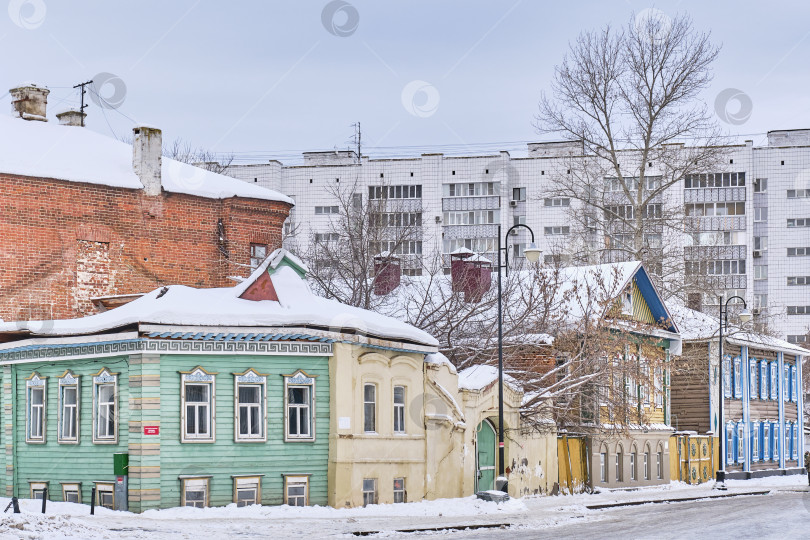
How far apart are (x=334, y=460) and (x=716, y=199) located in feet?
181

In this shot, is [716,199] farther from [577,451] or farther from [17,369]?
[17,369]

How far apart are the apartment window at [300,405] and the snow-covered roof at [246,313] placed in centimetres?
121

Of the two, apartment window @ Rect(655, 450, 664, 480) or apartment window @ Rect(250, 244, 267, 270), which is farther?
apartment window @ Rect(655, 450, 664, 480)

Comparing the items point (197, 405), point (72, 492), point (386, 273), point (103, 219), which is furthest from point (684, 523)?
point (386, 273)

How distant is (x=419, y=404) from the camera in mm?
29094

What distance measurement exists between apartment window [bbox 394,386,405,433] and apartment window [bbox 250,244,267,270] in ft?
27.8

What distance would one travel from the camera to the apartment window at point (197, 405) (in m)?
25.3

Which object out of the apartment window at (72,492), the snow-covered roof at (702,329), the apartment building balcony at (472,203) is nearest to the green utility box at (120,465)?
the apartment window at (72,492)

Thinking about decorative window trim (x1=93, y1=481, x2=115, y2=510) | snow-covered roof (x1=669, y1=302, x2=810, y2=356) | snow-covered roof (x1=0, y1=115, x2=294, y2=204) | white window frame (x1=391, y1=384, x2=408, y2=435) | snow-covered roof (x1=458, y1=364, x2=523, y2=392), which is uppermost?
snow-covered roof (x1=0, y1=115, x2=294, y2=204)

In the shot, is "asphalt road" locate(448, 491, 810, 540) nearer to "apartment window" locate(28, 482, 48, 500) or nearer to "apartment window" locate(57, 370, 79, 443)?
"apartment window" locate(57, 370, 79, 443)

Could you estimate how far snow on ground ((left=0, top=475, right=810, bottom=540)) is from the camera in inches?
773

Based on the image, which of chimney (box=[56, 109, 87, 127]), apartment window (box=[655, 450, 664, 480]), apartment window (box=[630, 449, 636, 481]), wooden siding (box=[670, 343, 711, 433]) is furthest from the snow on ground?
wooden siding (box=[670, 343, 711, 433])

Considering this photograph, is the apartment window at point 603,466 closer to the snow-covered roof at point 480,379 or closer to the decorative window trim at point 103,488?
the snow-covered roof at point 480,379

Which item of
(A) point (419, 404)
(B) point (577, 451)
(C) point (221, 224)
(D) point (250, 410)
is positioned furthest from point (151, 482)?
(B) point (577, 451)
